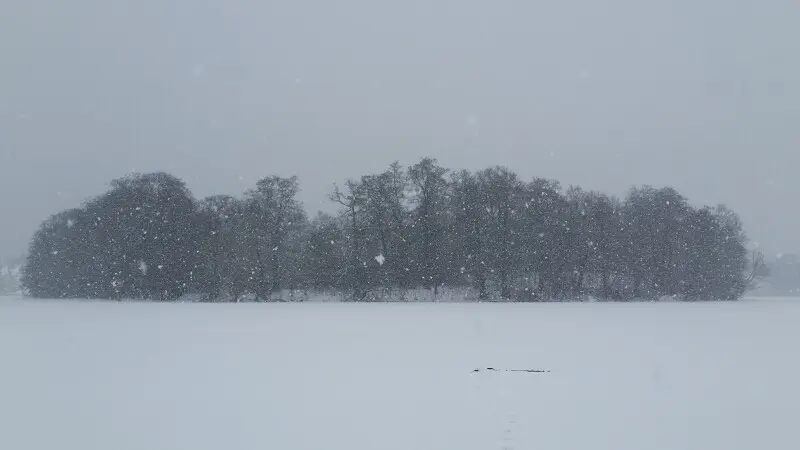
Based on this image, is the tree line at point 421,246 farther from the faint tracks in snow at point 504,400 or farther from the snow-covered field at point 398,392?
the faint tracks in snow at point 504,400

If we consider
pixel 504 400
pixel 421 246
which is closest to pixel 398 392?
pixel 504 400

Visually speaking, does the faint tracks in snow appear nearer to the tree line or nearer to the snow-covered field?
the snow-covered field

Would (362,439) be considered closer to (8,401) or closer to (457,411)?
(457,411)

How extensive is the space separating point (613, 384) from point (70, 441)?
777 centimetres

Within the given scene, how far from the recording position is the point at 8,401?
29.6 ft

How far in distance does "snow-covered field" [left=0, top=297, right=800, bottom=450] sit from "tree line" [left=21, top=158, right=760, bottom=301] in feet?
110

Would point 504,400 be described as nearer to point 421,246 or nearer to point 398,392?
point 398,392

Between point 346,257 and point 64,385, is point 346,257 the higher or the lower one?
the higher one

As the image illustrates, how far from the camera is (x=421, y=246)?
5269 cm

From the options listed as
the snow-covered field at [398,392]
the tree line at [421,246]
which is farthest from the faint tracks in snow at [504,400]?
the tree line at [421,246]

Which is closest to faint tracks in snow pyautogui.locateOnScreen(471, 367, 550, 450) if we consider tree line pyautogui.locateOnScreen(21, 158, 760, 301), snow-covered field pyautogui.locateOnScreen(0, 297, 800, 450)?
snow-covered field pyautogui.locateOnScreen(0, 297, 800, 450)

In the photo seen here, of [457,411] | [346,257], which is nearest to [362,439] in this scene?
[457,411]

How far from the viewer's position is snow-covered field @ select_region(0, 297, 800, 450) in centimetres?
712

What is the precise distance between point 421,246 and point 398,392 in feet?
141
